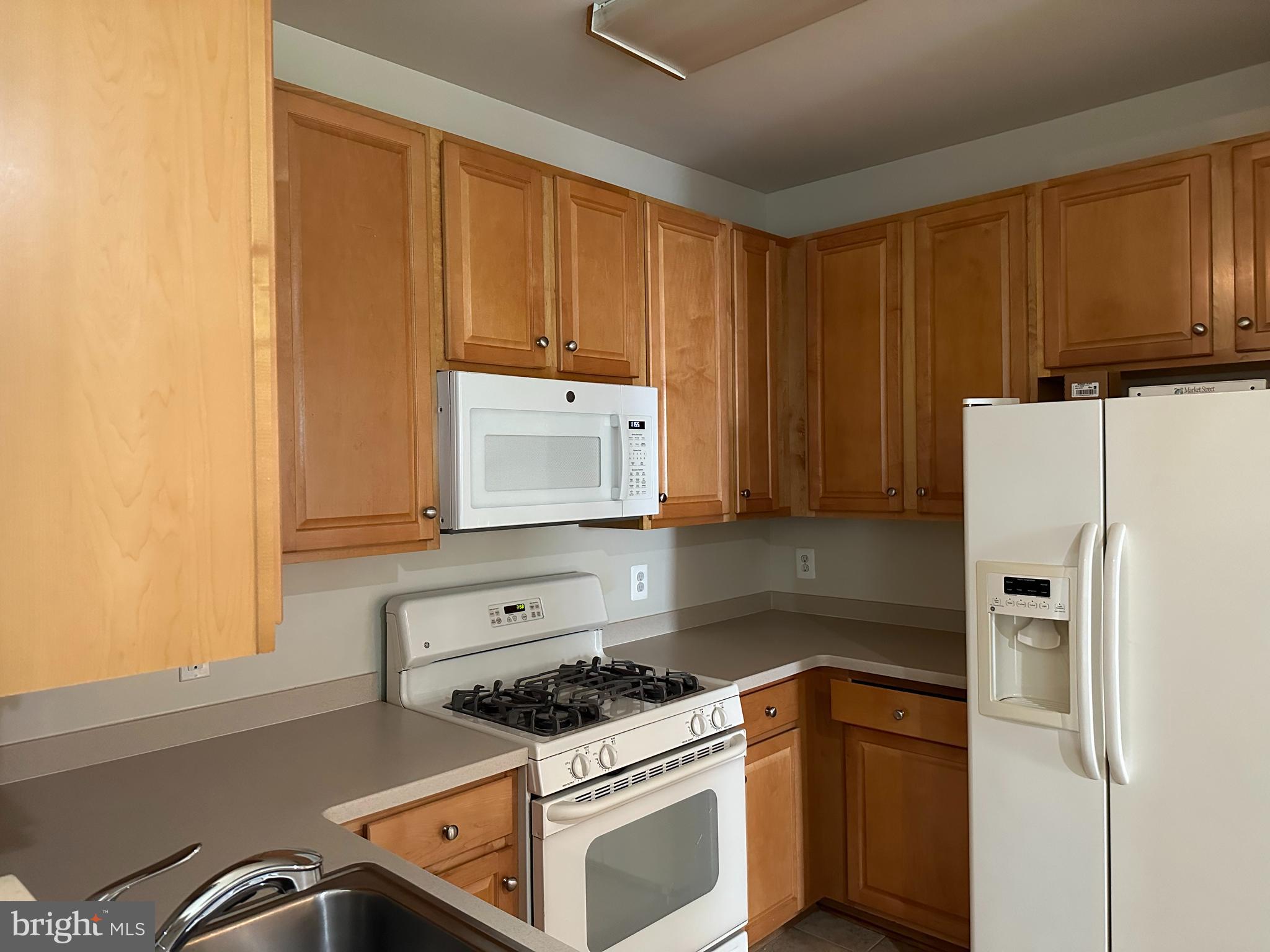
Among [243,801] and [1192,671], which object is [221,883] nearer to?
[243,801]

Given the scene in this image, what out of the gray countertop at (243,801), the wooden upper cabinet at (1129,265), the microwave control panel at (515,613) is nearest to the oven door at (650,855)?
the gray countertop at (243,801)

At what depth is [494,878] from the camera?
178 centimetres

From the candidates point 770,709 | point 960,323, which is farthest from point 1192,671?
point 960,323

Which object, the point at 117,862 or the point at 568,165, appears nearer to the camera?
the point at 117,862

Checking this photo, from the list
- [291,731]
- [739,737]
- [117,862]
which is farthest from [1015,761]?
[117,862]

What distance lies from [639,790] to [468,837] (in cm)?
42

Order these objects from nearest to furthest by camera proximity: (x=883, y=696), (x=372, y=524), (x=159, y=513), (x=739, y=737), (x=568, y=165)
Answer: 1. (x=159, y=513)
2. (x=372, y=524)
3. (x=739, y=737)
4. (x=883, y=696)
5. (x=568, y=165)

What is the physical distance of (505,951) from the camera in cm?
95

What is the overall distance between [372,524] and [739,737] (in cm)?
111

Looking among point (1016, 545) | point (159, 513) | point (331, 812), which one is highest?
point (159, 513)

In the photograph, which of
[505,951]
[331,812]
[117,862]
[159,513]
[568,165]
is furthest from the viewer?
[568,165]

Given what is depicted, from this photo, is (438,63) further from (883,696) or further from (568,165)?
(883,696)

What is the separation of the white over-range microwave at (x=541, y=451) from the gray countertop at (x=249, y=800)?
20.4 inches

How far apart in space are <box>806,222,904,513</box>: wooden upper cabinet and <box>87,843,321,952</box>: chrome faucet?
225 centimetres
